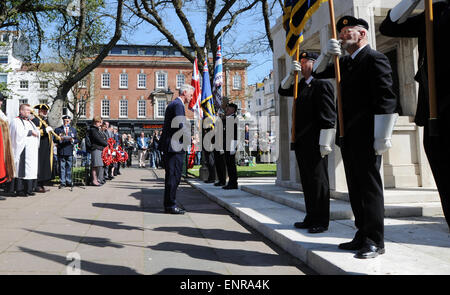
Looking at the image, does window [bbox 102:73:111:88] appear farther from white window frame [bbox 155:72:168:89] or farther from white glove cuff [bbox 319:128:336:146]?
white glove cuff [bbox 319:128:336:146]

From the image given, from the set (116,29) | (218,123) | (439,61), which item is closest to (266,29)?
(116,29)

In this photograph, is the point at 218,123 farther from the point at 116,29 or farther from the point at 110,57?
the point at 110,57

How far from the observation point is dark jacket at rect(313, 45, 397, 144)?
2697 millimetres

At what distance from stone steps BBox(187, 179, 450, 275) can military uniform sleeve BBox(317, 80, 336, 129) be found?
1.23 m

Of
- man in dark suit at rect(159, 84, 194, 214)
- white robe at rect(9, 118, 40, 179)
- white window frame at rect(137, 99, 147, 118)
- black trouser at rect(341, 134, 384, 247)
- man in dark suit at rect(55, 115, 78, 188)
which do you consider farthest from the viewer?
white window frame at rect(137, 99, 147, 118)

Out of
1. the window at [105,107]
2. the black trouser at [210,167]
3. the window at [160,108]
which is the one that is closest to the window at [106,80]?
the window at [105,107]

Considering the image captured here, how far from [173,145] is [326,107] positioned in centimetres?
297

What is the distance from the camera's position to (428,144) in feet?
6.76

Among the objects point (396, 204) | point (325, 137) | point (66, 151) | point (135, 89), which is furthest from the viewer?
point (135, 89)

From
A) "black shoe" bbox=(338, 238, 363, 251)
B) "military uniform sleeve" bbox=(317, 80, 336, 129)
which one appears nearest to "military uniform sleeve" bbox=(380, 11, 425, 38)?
"military uniform sleeve" bbox=(317, 80, 336, 129)

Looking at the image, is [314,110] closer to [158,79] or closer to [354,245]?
[354,245]

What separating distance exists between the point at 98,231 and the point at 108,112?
1716 inches

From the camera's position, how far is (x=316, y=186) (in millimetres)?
3801

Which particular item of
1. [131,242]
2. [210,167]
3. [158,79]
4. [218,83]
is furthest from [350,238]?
[158,79]
